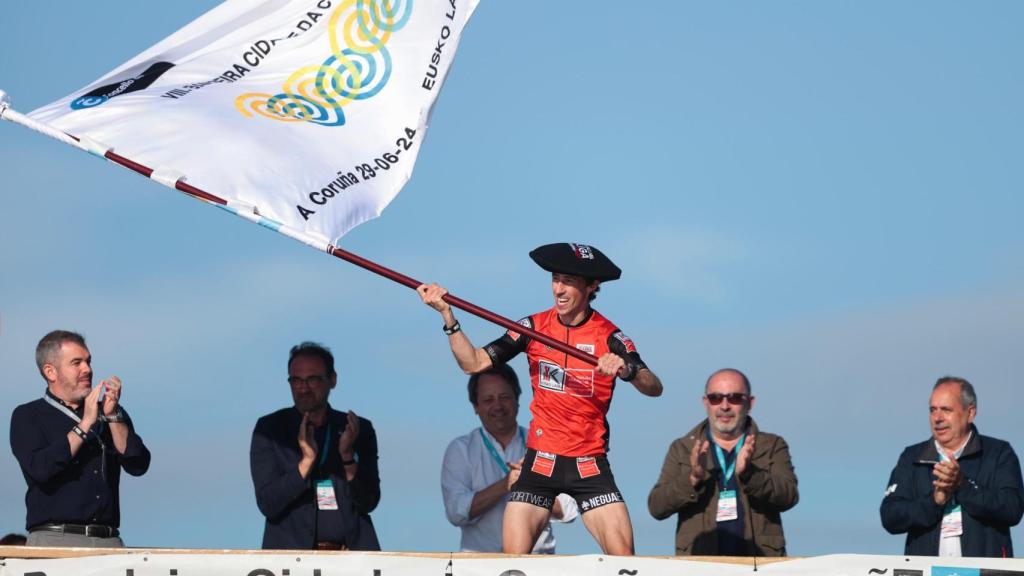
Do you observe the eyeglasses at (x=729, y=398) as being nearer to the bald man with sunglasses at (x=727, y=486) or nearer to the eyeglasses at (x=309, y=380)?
the bald man with sunglasses at (x=727, y=486)

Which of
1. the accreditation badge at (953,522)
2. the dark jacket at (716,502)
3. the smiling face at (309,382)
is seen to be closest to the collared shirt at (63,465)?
the smiling face at (309,382)

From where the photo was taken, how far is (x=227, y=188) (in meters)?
9.97

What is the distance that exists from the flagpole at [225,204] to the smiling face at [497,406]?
6.27 ft

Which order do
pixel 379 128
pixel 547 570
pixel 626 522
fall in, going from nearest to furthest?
pixel 547 570 → pixel 626 522 → pixel 379 128

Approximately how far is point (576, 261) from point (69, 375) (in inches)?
141

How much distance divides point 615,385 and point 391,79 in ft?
8.96

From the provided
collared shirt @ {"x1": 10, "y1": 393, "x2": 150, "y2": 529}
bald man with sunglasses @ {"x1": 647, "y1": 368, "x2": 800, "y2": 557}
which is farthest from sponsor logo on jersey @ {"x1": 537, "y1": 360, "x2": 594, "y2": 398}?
collared shirt @ {"x1": 10, "y1": 393, "x2": 150, "y2": 529}

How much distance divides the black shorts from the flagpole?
0.73 meters

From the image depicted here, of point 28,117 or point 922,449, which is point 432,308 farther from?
point 922,449

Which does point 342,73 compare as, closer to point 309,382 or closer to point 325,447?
point 309,382

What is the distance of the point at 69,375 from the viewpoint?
417 inches

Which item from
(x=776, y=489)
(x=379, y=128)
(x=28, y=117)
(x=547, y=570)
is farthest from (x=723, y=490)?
(x=28, y=117)

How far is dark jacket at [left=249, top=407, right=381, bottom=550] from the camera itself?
1098 cm

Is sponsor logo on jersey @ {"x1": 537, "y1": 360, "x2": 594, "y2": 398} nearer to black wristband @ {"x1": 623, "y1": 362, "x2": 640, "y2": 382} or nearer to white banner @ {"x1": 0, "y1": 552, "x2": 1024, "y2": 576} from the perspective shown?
black wristband @ {"x1": 623, "y1": 362, "x2": 640, "y2": 382}
